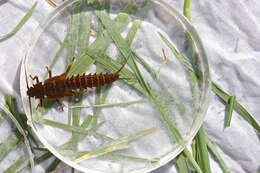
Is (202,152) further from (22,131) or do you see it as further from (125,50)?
(22,131)

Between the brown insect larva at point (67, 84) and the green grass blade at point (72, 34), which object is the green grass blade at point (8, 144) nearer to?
the brown insect larva at point (67, 84)

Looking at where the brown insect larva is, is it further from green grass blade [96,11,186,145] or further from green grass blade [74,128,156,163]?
green grass blade [74,128,156,163]

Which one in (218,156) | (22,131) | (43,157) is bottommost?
(218,156)

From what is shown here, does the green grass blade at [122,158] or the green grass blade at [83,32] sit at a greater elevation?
the green grass blade at [83,32]

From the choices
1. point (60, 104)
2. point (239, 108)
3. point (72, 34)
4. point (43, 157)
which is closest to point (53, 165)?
point (43, 157)

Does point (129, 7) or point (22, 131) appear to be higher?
point (129, 7)

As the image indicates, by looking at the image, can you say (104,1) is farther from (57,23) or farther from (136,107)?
(136,107)

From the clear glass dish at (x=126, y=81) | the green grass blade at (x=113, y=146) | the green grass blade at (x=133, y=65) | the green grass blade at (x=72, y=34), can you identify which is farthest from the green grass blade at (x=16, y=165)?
the green grass blade at (x=133, y=65)
